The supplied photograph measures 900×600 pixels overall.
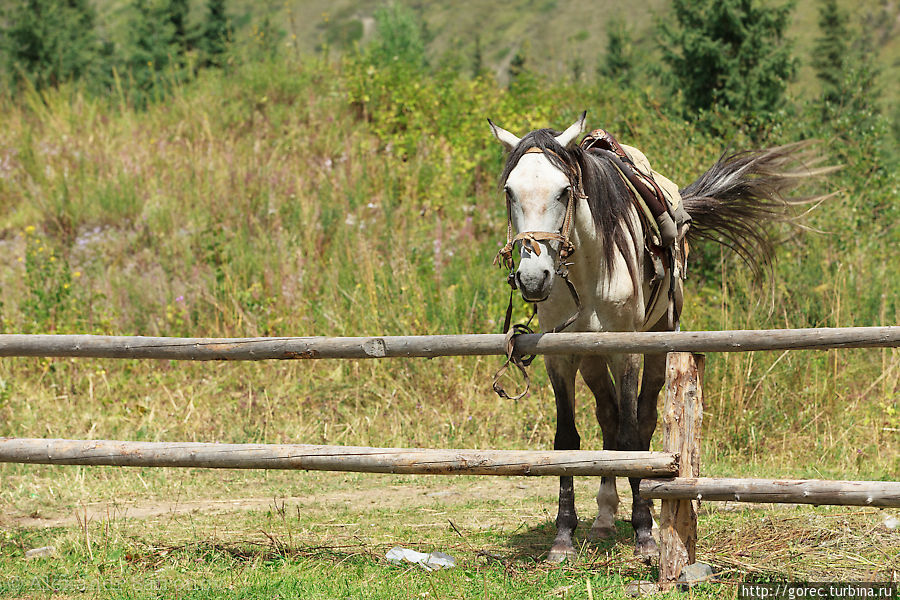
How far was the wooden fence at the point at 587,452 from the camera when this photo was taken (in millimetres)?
3619

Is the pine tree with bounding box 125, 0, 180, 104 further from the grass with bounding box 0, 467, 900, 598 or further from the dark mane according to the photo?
the dark mane

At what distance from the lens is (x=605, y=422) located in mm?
4891

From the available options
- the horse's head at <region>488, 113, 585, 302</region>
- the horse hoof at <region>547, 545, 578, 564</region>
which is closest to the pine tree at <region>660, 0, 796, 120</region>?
the horse's head at <region>488, 113, 585, 302</region>

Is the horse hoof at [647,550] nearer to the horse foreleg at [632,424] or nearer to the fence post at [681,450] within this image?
the horse foreleg at [632,424]

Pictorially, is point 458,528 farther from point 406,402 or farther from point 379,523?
point 406,402

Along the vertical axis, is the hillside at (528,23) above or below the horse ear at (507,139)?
above

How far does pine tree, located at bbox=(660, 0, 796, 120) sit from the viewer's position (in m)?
12.1

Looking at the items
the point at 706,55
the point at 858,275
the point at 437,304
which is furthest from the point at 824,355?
the point at 706,55

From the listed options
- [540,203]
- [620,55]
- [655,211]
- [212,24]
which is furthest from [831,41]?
[540,203]

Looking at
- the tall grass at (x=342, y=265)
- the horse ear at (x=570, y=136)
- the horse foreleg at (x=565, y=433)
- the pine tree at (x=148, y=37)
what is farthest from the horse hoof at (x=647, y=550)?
the pine tree at (x=148, y=37)

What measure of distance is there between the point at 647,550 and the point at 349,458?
164 cm

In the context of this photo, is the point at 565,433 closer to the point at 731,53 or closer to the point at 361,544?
the point at 361,544

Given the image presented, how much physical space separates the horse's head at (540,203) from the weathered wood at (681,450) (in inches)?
29.0

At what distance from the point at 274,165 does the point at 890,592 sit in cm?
905
